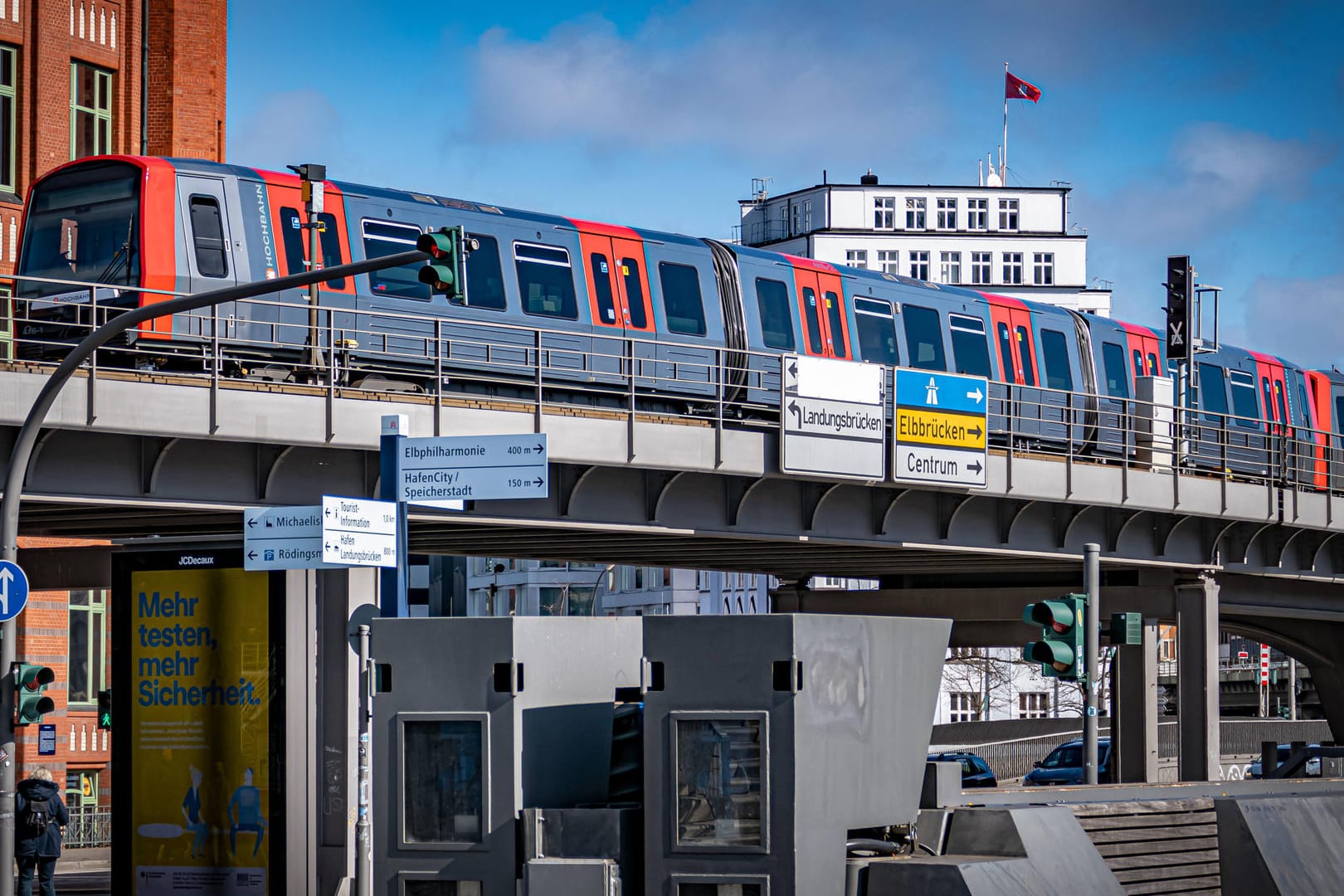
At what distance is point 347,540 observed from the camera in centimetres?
1502

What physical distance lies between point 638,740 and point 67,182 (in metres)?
16.7

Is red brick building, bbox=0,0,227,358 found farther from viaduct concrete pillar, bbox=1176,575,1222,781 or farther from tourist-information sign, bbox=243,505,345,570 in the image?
tourist-information sign, bbox=243,505,345,570

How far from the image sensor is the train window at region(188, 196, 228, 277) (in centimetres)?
2439

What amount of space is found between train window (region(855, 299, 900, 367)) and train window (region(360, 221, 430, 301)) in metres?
9.84

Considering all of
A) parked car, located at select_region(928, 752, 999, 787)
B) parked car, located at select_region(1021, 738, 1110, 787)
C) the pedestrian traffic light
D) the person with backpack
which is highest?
the pedestrian traffic light

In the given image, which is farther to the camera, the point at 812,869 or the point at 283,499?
the point at 283,499

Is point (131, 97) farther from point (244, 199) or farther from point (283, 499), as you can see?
point (283, 499)

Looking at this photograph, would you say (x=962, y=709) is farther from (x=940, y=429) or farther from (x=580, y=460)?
(x=580, y=460)

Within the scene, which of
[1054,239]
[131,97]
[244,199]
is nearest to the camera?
[244,199]

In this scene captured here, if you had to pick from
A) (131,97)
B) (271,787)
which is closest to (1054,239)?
(131,97)

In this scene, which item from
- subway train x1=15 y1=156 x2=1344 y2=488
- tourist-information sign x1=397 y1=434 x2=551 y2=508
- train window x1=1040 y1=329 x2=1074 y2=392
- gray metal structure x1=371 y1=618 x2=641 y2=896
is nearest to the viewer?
gray metal structure x1=371 y1=618 x2=641 y2=896

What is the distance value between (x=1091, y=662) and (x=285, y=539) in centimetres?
973

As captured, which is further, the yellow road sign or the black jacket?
the yellow road sign

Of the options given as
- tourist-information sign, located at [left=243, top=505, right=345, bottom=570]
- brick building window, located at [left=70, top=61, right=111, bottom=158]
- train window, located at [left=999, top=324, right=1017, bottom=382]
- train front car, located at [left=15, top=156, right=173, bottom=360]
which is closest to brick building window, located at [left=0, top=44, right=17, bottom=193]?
brick building window, located at [left=70, top=61, right=111, bottom=158]
